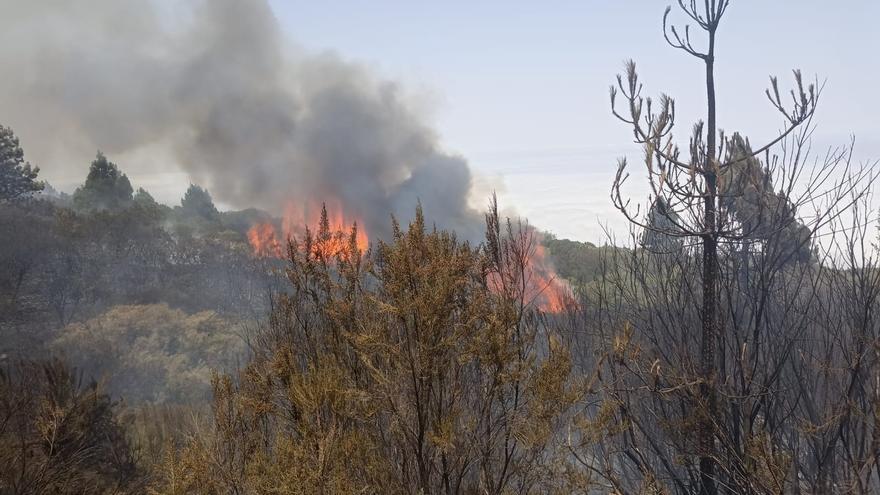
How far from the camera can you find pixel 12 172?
38938 millimetres

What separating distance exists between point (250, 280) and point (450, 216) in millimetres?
14693

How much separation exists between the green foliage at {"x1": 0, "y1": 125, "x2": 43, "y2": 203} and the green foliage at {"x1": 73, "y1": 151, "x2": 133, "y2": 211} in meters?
8.18

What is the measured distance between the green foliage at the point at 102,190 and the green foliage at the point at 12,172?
8.18 metres

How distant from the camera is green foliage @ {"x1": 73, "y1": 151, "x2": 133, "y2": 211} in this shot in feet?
161

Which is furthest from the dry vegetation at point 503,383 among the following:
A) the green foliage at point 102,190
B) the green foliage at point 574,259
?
the green foliage at point 102,190

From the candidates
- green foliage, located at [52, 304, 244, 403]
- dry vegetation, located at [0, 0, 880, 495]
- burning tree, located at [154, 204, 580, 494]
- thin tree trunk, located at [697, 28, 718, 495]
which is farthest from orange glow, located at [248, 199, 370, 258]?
thin tree trunk, located at [697, 28, 718, 495]

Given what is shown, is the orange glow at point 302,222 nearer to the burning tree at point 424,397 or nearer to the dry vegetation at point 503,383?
the dry vegetation at point 503,383

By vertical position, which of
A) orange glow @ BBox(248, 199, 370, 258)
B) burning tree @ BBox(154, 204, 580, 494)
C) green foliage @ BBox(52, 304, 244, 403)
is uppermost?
orange glow @ BBox(248, 199, 370, 258)

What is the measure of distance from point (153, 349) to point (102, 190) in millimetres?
28501

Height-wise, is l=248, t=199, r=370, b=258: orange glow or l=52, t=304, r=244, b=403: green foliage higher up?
l=248, t=199, r=370, b=258: orange glow

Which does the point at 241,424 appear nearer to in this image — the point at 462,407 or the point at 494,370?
the point at 462,407

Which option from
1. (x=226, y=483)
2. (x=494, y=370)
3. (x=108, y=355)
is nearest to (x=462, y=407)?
(x=494, y=370)

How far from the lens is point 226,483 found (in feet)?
20.0

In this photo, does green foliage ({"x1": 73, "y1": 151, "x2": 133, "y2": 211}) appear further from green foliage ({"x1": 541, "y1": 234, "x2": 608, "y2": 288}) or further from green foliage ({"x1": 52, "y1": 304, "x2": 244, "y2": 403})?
green foliage ({"x1": 541, "y1": 234, "x2": 608, "y2": 288})
